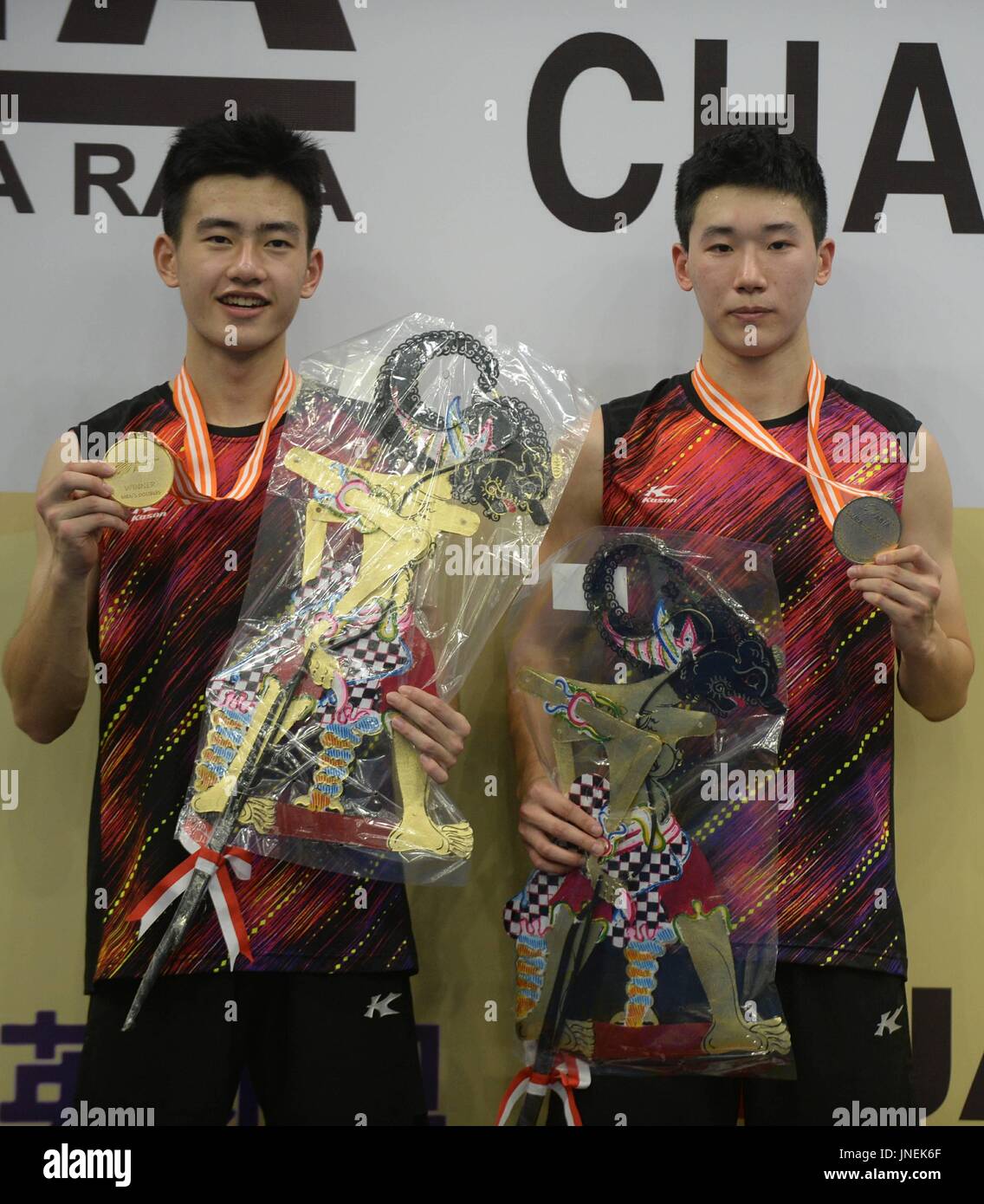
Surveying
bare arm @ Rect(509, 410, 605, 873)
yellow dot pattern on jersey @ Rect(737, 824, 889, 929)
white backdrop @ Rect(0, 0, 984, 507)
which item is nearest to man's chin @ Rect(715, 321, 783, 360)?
bare arm @ Rect(509, 410, 605, 873)

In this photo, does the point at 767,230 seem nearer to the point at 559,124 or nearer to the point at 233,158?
the point at 559,124

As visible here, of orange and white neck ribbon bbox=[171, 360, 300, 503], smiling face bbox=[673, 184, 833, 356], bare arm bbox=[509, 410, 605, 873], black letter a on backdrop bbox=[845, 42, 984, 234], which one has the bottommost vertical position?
bare arm bbox=[509, 410, 605, 873]

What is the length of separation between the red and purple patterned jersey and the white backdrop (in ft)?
1.41

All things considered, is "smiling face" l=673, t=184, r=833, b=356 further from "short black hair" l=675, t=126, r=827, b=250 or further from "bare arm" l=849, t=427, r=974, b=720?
"bare arm" l=849, t=427, r=974, b=720

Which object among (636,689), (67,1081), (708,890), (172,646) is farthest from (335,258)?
(67,1081)

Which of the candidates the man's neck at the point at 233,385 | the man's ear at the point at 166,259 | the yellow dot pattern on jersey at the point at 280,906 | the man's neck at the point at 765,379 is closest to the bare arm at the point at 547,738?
the man's neck at the point at 765,379

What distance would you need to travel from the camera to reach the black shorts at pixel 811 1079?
2.21m

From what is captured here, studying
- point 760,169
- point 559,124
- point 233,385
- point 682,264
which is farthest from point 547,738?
point 559,124

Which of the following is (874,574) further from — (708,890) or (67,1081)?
(67,1081)

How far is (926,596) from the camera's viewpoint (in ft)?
7.06

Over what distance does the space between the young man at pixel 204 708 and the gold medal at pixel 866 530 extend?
0.69 m

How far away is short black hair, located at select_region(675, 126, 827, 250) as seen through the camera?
7.96 ft

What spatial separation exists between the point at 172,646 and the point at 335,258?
99 cm

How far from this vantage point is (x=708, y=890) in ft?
7.14
